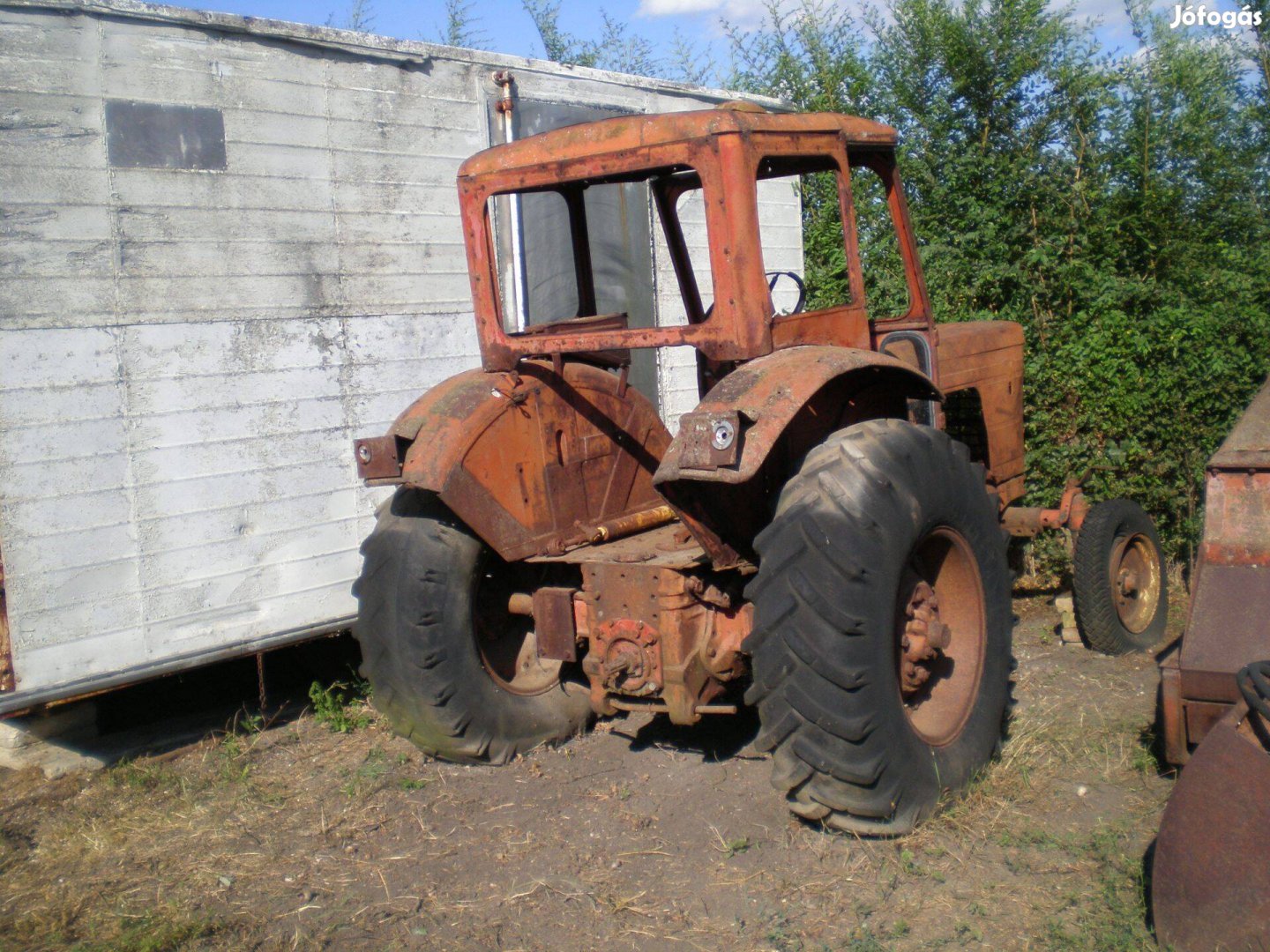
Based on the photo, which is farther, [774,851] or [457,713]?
[457,713]

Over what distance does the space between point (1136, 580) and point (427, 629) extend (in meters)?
3.75

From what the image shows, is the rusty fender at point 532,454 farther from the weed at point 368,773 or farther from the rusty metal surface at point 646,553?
the weed at point 368,773

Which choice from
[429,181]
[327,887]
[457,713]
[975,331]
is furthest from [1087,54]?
[327,887]

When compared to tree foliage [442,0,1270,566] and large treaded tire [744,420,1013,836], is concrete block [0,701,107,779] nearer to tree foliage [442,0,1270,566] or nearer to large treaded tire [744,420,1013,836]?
large treaded tire [744,420,1013,836]

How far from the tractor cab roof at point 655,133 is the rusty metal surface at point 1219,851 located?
227 centimetres

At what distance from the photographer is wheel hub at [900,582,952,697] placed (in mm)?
4168

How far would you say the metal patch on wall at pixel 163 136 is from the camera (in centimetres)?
505

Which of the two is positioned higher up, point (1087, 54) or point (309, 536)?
point (1087, 54)

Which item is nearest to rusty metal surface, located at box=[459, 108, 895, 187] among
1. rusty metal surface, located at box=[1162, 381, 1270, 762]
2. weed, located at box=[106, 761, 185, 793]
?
rusty metal surface, located at box=[1162, 381, 1270, 762]

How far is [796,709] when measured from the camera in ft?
12.1

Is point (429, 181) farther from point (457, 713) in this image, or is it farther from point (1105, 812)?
point (1105, 812)

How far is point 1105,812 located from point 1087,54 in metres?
6.30

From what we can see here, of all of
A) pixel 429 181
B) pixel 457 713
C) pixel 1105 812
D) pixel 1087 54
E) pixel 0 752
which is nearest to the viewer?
pixel 1105 812

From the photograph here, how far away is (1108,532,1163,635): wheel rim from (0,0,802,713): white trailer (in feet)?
11.2
